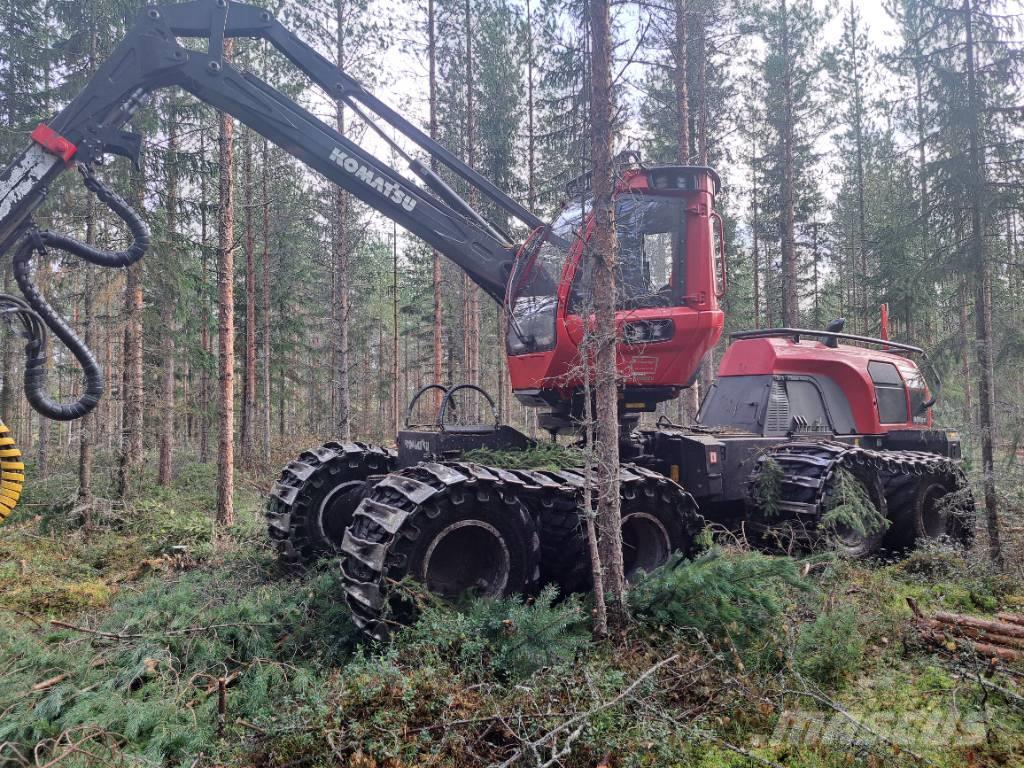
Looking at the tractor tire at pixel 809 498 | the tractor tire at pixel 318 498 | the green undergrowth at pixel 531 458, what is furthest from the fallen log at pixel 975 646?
the tractor tire at pixel 318 498

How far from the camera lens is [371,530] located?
4.29 meters

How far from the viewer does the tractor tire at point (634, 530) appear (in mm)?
4809

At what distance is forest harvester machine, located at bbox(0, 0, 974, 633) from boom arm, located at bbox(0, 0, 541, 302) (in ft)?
0.06

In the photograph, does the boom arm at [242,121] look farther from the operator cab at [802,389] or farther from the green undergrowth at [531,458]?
the operator cab at [802,389]

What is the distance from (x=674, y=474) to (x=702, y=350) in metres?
1.30

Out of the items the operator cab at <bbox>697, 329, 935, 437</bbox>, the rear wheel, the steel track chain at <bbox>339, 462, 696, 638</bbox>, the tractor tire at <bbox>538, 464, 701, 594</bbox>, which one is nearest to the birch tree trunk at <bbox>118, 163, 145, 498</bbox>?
the steel track chain at <bbox>339, 462, 696, 638</bbox>

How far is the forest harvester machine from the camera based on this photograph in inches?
179

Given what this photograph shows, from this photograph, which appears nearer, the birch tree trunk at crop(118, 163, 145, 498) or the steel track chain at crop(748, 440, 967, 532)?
the steel track chain at crop(748, 440, 967, 532)

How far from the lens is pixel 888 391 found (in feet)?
28.2

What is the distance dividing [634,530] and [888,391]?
5.40m

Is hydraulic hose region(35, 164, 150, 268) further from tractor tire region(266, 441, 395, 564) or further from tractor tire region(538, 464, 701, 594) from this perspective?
tractor tire region(538, 464, 701, 594)

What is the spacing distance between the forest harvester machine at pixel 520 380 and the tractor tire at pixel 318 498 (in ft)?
0.07

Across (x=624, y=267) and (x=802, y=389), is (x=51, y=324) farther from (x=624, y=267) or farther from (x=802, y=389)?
(x=802, y=389)

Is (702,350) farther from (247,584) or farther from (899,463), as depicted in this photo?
(247,584)
